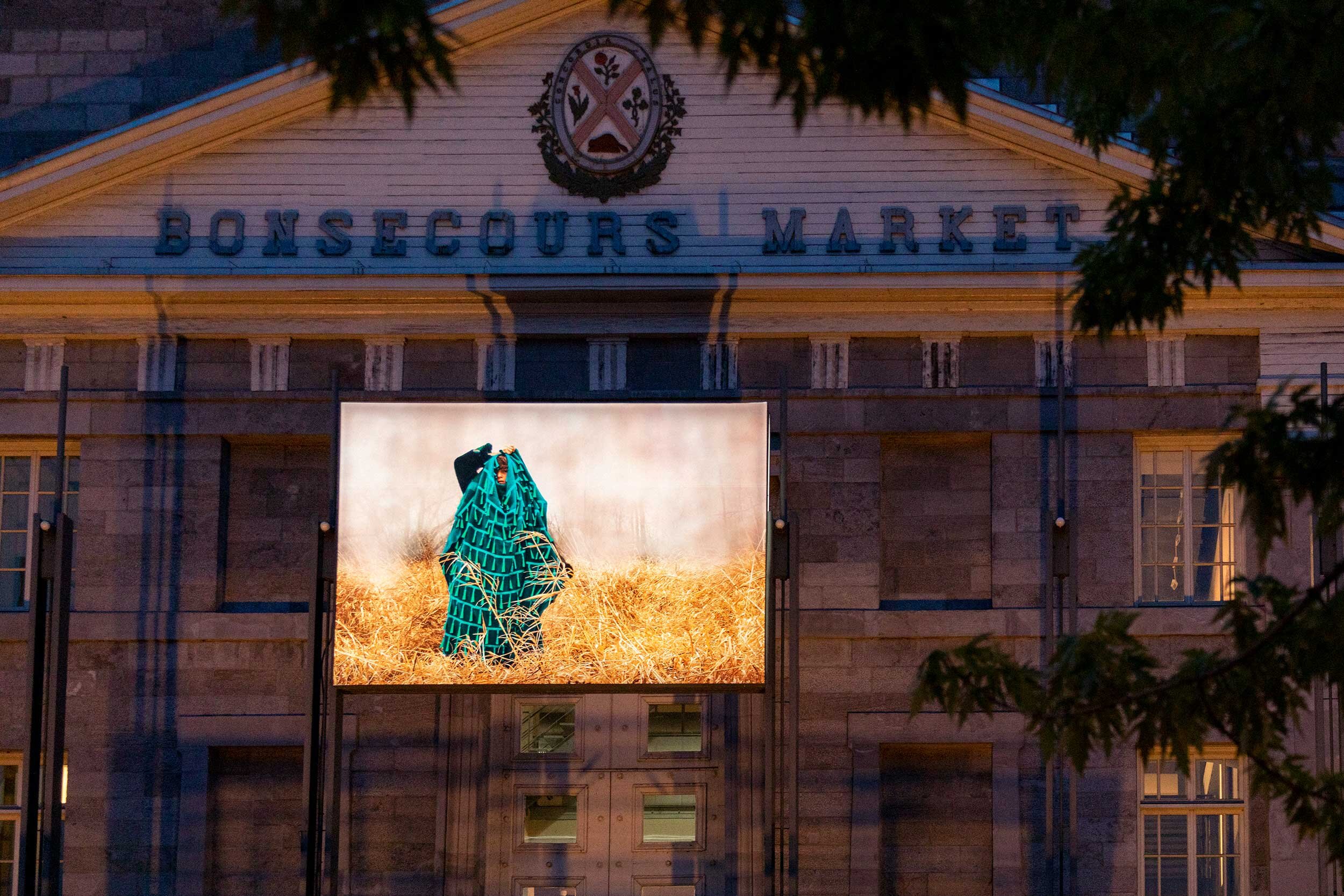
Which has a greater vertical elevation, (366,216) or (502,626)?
(366,216)

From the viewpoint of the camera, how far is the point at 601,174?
18766 millimetres

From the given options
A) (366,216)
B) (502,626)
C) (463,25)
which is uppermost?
(463,25)

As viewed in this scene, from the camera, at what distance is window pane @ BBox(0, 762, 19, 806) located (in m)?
18.4

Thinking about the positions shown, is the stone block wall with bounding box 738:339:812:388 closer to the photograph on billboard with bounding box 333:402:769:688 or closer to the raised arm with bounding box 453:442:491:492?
the photograph on billboard with bounding box 333:402:769:688

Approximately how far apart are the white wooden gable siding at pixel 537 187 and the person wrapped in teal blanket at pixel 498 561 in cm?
257

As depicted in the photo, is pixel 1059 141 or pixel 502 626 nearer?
pixel 502 626

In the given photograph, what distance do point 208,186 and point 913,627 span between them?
8.60 m

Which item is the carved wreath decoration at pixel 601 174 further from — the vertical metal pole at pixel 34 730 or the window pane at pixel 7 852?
the window pane at pixel 7 852

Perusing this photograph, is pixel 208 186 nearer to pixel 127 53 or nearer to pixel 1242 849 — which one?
pixel 127 53

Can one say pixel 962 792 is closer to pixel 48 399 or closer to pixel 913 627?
pixel 913 627

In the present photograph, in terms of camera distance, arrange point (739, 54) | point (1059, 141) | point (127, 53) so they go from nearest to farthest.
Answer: point (739, 54), point (1059, 141), point (127, 53)

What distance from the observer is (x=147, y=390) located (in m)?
18.6

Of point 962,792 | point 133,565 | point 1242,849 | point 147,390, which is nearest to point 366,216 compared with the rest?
point 147,390

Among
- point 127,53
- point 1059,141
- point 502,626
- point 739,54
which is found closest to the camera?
point 739,54
